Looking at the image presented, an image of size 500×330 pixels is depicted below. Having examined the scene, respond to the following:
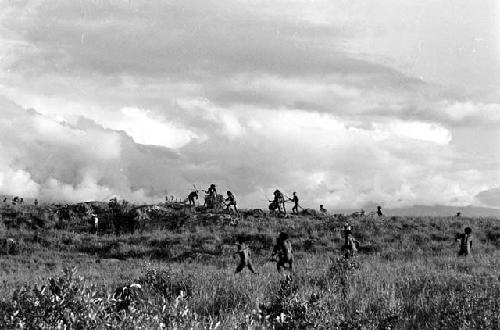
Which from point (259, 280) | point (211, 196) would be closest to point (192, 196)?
point (211, 196)

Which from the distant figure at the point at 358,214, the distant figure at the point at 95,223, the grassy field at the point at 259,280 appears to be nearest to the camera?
the grassy field at the point at 259,280

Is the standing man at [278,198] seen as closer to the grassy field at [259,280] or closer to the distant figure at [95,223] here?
the grassy field at [259,280]

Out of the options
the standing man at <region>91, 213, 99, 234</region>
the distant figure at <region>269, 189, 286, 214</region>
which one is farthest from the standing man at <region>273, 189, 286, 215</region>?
the standing man at <region>91, 213, 99, 234</region>

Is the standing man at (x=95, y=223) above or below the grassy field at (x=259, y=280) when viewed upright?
above

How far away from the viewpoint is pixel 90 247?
93.2 ft

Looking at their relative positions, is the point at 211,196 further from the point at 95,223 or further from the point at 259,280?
the point at 259,280

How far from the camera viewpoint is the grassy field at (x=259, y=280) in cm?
628

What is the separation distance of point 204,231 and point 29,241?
9284mm

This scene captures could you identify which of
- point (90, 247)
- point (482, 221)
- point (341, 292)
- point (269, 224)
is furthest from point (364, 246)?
point (341, 292)

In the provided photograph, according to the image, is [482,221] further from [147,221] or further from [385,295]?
[385,295]

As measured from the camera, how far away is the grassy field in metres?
6.28

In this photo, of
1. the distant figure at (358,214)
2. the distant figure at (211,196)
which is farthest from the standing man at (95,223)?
the distant figure at (358,214)

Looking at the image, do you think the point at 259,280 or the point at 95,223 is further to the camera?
the point at 95,223

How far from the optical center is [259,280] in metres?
12.7
